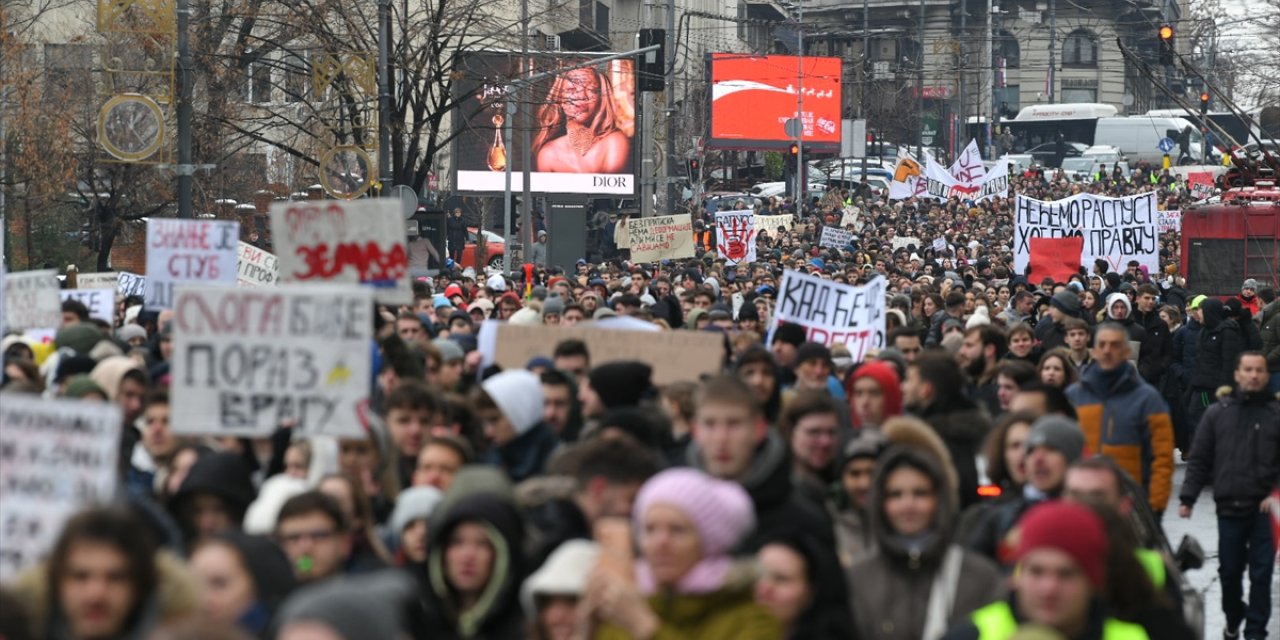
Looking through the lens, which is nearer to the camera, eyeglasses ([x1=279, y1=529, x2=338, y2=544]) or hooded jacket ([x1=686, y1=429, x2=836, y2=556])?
eyeglasses ([x1=279, y1=529, x2=338, y2=544])

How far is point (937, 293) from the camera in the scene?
19797 millimetres

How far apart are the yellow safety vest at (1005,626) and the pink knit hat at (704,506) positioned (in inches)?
23.6

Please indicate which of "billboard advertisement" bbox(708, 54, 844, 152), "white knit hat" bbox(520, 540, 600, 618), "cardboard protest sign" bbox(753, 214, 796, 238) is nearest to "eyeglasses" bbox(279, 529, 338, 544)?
"white knit hat" bbox(520, 540, 600, 618)

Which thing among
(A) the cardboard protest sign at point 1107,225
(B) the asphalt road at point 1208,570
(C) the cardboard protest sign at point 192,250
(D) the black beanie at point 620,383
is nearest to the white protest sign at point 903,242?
(A) the cardboard protest sign at point 1107,225

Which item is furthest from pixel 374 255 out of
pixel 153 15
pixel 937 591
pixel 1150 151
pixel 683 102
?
pixel 1150 151

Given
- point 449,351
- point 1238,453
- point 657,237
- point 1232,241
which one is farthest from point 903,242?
point 1238,453

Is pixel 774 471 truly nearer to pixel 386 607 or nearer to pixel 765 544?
pixel 765 544

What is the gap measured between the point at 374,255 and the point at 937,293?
992 cm

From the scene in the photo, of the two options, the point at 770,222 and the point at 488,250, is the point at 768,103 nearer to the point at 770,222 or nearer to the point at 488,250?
the point at 488,250

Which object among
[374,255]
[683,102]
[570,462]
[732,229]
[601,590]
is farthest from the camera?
[683,102]

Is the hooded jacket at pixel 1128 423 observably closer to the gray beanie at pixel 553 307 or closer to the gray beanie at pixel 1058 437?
the gray beanie at pixel 1058 437

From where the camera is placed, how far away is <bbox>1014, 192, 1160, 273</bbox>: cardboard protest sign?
2377 centimetres

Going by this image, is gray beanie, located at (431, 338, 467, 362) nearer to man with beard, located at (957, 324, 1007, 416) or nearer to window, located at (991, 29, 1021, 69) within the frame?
man with beard, located at (957, 324, 1007, 416)

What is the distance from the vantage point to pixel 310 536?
6.10m
